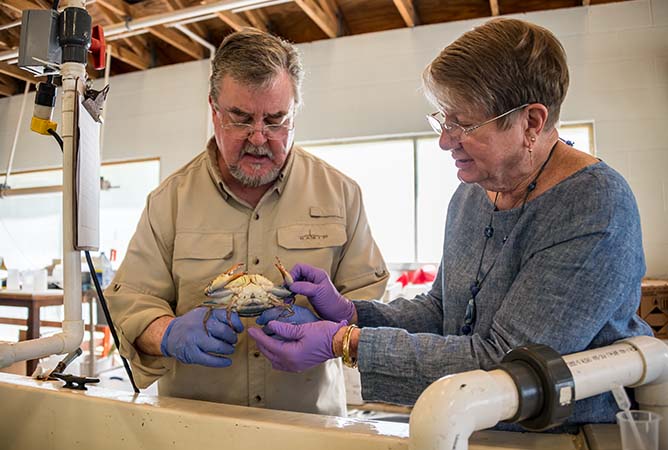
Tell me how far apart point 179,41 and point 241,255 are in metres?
4.00

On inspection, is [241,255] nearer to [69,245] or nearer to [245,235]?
[245,235]

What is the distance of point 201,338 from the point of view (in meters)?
1.13

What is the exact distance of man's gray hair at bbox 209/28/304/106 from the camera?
49.6 inches

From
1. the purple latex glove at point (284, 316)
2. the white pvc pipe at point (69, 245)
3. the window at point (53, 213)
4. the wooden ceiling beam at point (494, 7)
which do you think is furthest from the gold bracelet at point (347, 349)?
the window at point (53, 213)

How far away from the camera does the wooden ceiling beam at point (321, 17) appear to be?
3.89 metres

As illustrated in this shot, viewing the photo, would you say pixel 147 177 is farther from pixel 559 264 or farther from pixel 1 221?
pixel 559 264

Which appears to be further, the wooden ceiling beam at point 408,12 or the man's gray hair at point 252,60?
the wooden ceiling beam at point 408,12

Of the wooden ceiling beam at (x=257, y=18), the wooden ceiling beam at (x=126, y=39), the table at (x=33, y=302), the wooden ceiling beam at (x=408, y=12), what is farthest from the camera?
the wooden ceiling beam at (x=257, y=18)

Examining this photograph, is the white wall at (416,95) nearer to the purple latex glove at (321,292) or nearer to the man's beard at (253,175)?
the man's beard at (253,175)

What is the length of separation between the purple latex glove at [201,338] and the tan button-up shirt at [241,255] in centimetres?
12

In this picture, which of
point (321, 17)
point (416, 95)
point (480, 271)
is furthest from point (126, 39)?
point (480, 271)

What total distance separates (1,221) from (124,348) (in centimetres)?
623

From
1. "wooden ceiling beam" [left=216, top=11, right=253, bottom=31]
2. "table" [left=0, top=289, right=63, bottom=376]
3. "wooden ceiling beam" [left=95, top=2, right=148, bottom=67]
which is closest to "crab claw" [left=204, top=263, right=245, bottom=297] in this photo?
"table" [left=0, top=289, right=63, bottom=376]

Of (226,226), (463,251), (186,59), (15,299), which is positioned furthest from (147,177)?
(463,251)
